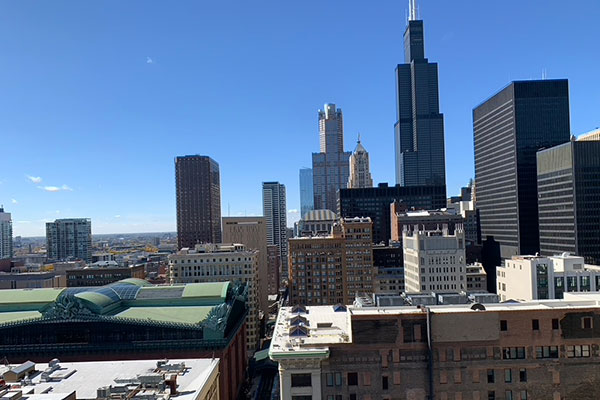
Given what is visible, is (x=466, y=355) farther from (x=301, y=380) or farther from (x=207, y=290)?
(x=207, y=290)

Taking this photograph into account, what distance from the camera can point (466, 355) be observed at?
6662 cm

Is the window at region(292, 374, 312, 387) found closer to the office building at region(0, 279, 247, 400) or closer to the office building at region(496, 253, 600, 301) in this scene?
the office building at region(0, 279, 247, 400)

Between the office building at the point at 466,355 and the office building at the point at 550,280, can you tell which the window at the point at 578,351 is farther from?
the office building at the point at 550,280

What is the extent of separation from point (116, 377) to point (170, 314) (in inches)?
1824

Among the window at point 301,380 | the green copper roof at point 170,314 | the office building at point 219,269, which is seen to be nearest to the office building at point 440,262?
the office building at point 219,269

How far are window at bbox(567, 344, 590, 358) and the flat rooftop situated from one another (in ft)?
149

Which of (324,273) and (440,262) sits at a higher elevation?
(440,262)

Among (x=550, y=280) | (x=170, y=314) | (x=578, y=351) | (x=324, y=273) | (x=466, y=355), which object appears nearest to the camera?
(x=578, y=351)

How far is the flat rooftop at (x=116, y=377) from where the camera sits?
61875mm

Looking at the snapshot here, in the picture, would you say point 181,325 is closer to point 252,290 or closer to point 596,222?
point 252,290

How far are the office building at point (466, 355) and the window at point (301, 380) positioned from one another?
6.13ft

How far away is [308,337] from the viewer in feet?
230

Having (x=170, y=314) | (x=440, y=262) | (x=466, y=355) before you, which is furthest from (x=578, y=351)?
(x=440, y=262)

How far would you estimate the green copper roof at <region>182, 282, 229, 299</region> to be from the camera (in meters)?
128
